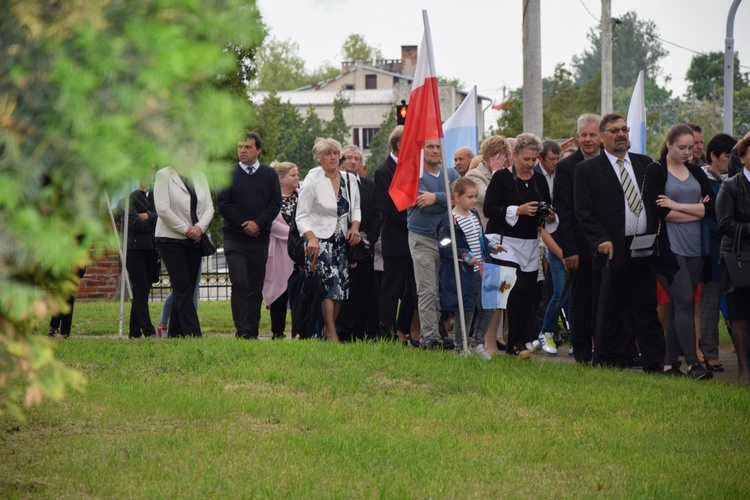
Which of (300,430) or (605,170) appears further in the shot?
(605,170)

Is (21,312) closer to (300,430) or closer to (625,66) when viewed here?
(300,430)

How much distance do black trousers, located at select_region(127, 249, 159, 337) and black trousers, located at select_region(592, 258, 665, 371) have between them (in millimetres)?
5426

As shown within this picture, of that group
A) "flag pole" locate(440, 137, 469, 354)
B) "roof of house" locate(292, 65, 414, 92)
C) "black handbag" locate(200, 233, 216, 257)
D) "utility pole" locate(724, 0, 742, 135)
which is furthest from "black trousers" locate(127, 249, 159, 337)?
"roof of house" locate(292, 65, 414, 92)

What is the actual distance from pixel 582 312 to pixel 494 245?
43.9 inches

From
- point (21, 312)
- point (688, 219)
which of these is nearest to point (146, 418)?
point (21, 312)

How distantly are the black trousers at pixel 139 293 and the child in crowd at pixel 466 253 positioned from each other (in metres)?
3.94

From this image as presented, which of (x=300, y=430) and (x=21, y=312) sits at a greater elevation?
(x=21, y=312)

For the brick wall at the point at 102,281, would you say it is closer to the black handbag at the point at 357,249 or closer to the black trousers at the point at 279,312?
the black trousers at the point at 279,312

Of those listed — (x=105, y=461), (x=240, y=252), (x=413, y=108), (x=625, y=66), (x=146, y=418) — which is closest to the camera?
(x=105, y=461)

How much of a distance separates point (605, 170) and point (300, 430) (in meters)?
4.79

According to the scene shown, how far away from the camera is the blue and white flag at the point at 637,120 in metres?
14.3

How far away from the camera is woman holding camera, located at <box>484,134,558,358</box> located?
11.2 metres

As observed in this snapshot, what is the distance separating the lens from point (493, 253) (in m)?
11.2

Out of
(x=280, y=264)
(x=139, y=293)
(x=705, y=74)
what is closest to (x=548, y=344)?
(x=280, y=264)
